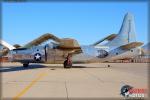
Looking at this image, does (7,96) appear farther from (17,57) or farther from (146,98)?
(17,57)

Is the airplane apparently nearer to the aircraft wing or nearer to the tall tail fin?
the aircraft wing

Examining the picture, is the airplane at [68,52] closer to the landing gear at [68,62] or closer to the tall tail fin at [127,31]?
the landing gear at [68,62]

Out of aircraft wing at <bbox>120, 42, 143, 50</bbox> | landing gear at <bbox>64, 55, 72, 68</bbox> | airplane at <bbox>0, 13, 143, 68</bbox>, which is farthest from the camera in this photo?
aircraft wing at <bbox>120, 42, 143, 50</bbox>

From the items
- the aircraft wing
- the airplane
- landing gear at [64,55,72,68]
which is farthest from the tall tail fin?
landing gear at [64,55,72,68]

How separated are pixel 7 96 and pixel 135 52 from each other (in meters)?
27.0

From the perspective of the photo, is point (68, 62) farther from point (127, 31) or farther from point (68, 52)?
point (127, 31)

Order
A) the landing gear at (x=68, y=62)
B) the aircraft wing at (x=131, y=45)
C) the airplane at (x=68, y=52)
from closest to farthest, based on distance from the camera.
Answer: the landing gear at (x=68, y=62), the airplane at (x=68, y=52), the aircraft wing at (x=131, y=45)

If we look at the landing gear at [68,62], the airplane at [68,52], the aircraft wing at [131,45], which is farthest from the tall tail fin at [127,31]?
the landing gear at [68,62]

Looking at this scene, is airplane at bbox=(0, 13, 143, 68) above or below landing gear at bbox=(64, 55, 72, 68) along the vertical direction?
above

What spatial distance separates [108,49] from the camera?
36719 millimetres

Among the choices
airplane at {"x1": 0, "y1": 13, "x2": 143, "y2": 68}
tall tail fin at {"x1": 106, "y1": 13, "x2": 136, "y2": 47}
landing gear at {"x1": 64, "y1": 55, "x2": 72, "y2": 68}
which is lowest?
landing gear at {"x1": 64, "y1": 55, "x2": 72, "y2": 68}

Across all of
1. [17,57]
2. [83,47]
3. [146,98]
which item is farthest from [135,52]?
[146,98]

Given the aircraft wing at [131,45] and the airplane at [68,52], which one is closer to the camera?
the airplane at [68,52]

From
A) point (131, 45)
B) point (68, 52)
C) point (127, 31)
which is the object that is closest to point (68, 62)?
point (68, 52)
